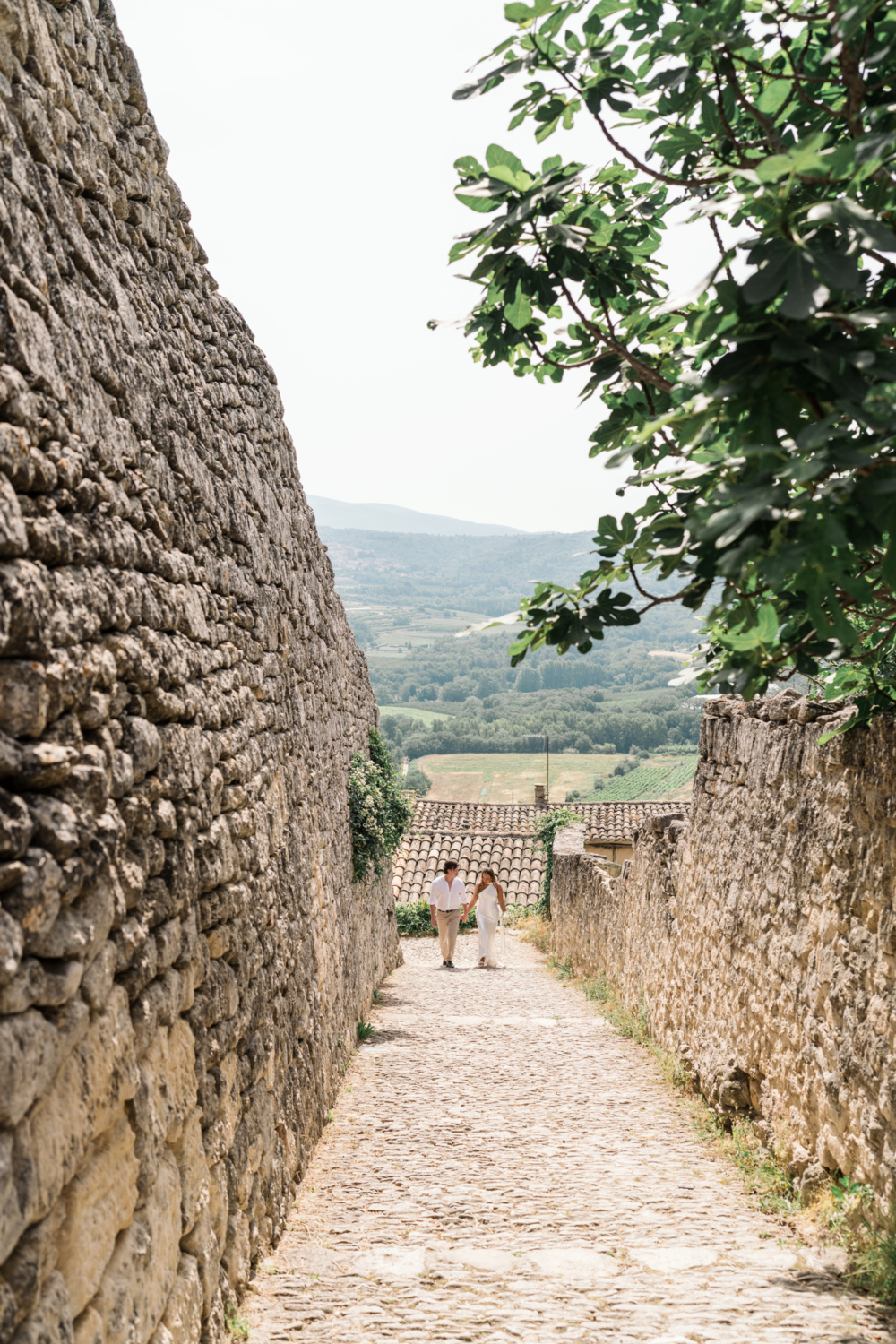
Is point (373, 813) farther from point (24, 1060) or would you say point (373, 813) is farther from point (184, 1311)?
point (24, 1060)

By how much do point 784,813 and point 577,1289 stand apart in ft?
7.25

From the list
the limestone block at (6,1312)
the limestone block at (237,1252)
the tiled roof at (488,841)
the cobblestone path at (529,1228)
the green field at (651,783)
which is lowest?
the green field at (651,783)

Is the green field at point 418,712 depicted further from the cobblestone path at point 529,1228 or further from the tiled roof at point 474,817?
the cobblestone path at point 529,1228

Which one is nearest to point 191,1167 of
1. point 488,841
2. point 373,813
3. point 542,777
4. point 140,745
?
point 140,745

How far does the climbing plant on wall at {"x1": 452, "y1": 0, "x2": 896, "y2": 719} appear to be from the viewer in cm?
179

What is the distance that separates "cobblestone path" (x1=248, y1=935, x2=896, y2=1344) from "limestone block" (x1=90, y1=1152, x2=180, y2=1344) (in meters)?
0.82

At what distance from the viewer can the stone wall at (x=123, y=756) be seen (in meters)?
1.74

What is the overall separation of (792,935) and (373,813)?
14.9 feet

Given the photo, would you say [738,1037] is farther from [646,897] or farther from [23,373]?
[23,373]

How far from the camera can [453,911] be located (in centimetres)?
1300

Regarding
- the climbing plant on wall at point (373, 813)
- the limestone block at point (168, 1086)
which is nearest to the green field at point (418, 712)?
the climbing plant on wall at point (373, 813)

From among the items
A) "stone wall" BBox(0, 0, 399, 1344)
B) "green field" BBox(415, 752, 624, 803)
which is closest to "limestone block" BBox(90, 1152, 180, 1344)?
"stone wall" BBox(0, 0, 399, 1344)

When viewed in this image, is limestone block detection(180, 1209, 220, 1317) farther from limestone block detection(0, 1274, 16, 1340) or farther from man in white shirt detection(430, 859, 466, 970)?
man in white shirt detection(430, 859, 466, 970)

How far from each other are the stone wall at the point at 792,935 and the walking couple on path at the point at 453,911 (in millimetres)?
6047
